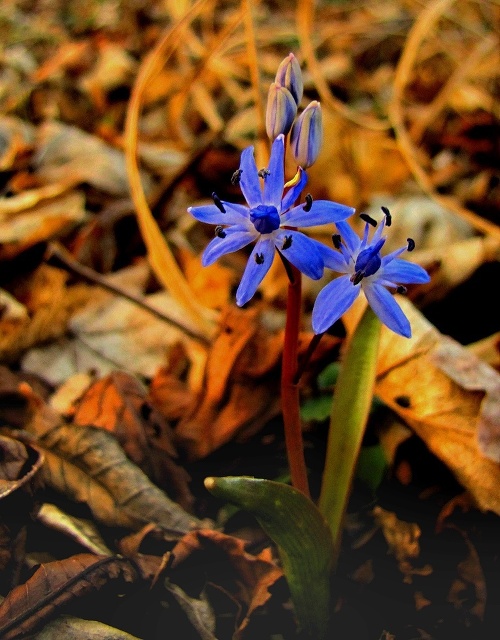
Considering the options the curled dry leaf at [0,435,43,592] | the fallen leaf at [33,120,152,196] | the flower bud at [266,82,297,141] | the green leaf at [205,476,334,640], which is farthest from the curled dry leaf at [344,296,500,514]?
the fallen leaf at [33,120,152,196]

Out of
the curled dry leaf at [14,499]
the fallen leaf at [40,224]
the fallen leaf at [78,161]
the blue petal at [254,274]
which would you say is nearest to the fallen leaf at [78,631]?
the curled dry leaf at [14,499]

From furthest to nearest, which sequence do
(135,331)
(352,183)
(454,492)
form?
(352,183) < (135,331) < (454,492)

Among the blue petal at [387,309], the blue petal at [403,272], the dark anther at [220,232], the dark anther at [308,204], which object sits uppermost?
the dark anther at [308,204]

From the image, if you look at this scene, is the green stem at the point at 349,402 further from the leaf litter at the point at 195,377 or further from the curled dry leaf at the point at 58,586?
the curled dry leaf at the point at 58,586

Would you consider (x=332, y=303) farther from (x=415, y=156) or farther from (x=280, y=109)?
(x=415, y=156)

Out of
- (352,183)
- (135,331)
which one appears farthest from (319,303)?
(352,183)

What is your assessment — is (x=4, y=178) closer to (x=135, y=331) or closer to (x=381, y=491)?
(x=135, y=331)
